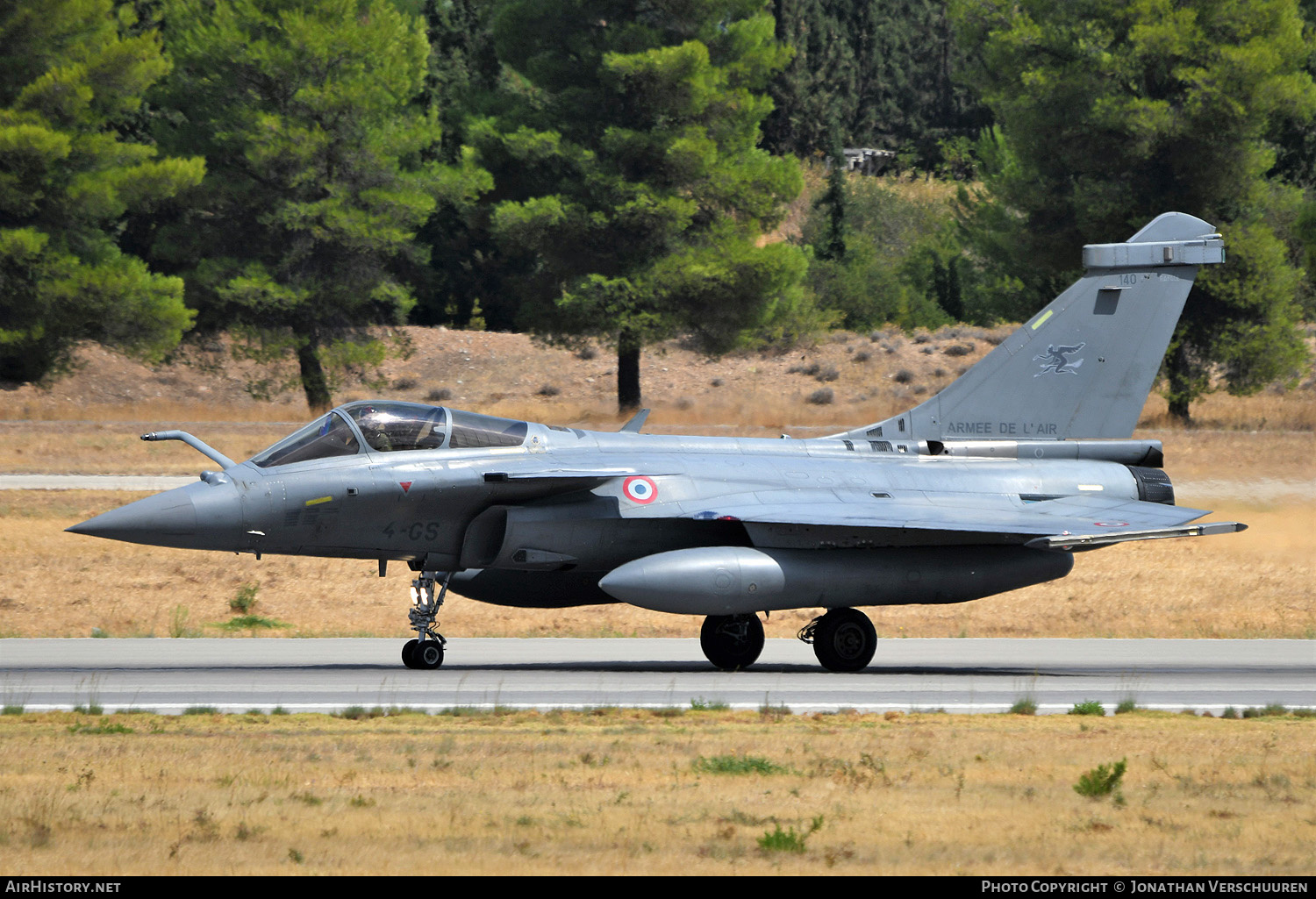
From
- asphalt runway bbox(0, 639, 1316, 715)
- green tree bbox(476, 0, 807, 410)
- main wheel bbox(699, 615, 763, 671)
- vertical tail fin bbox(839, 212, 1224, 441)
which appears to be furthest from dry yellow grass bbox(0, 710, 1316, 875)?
green tree bbox(476, 0, 807, 410)

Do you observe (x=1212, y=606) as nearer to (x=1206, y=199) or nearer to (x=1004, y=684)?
(x=1004, y=684)

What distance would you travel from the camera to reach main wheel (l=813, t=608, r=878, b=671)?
1628 cm

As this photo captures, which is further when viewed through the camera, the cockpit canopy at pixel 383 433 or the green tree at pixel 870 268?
the green tree at pixel 870 268

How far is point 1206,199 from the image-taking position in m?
41.0

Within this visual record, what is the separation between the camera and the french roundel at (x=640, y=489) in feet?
52.0

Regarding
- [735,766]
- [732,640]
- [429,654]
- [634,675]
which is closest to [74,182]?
[429,654]

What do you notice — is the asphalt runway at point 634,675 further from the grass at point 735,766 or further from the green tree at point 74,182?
the green tree at point 74,182

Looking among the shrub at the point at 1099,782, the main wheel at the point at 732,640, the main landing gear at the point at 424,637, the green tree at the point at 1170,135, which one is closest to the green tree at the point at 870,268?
the green tree at the point at 1170,135

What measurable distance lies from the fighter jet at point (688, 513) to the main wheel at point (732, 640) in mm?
22

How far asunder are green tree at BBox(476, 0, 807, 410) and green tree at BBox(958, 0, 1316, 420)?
682cm

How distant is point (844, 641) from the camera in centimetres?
1633

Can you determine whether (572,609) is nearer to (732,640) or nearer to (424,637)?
(732,640)

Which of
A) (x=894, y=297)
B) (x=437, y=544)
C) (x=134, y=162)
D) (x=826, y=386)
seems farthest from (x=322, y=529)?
Result: (x=894, y=297)

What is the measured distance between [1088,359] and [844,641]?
520cm
